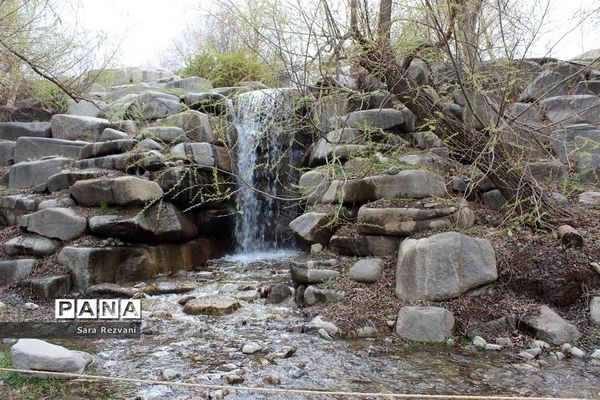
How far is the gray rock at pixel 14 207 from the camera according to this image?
20.1ft

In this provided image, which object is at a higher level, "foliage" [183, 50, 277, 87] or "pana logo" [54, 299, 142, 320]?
"foliage" [183, 50, 277, 87]

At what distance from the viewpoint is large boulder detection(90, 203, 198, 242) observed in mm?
5547

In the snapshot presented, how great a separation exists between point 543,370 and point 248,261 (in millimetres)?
4377

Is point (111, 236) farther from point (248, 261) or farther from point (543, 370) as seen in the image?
point (543, 370)

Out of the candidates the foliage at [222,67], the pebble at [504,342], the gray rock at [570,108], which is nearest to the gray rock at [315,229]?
the pebble at [504,342]

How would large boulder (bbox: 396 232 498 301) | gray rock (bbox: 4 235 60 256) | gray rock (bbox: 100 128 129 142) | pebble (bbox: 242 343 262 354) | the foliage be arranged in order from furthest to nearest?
the foliage
gray rock (bbox: 100 128 129 142)
gray rock (bbox: 4 235 60 256)
large boulder (bbox: 396 232 498 301)
pebble (bbox: 242 343 262 354)

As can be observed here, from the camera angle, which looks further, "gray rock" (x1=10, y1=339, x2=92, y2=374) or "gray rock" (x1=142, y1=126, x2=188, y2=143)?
"gray rock" (x1=142, y1=126, x2=188, y2=143)

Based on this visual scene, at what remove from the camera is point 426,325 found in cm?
366

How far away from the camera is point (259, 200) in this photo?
24.8ft

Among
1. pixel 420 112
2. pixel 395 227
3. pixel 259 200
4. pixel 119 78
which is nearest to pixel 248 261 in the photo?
pixel 259 200

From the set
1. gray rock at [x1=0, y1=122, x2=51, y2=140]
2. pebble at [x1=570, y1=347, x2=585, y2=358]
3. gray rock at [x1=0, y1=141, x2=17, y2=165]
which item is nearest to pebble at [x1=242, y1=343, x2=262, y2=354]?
pebble at [x1=570, y1=347, x2=585, y2=358]

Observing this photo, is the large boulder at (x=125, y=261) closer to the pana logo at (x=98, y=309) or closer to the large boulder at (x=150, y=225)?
the large boulder at (x=150, y=225)

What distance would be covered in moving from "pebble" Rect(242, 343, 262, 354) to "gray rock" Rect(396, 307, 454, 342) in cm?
112

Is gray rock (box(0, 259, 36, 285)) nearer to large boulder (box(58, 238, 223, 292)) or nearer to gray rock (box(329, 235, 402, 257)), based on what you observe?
large boulder (box(58, 238, 223, 292))
